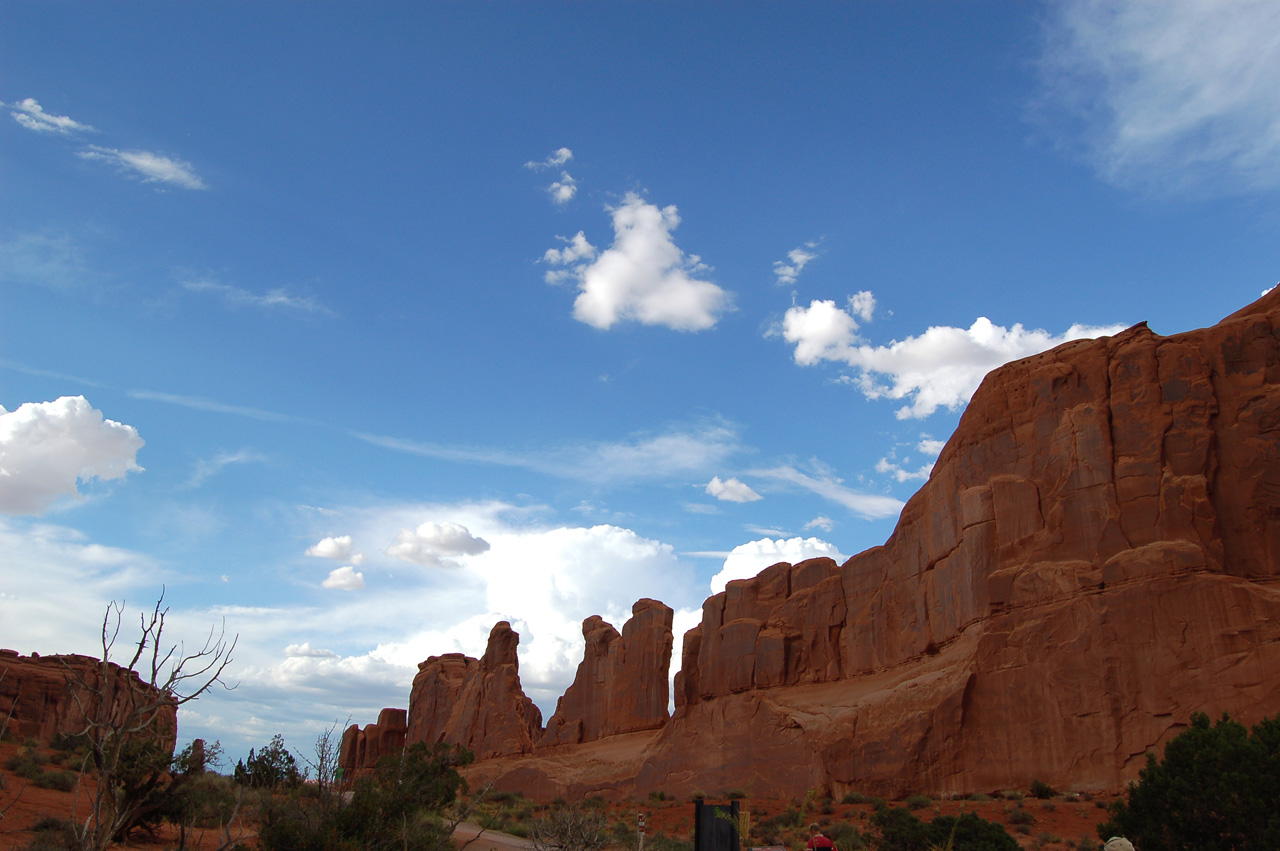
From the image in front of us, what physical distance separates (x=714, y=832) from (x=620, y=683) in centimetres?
5831

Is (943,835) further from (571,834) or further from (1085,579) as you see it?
(1085,579)

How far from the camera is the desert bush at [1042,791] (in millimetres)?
28453

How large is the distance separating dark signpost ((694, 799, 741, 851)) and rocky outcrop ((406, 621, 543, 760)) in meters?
65.3

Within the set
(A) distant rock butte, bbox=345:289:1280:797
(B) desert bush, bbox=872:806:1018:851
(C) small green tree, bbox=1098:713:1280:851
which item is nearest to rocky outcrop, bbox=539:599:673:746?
(A) distant rock butte, bbox=345:289:1280:797

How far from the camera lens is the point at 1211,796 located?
1497 cm

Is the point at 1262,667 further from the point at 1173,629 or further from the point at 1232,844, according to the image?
the point at 1232,844

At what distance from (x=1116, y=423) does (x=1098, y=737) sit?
12082 millimetres

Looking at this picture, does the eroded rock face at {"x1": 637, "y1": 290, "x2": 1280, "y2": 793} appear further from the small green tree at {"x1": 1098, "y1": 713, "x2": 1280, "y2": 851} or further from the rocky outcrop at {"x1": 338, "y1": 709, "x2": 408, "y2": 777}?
the rocky outcrop at {"x1": 338, "y1": 709, "x2": 408, "y2": 777}

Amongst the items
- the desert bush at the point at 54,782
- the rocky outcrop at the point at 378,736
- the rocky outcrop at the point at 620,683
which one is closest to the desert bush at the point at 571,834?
the desert bush at the point at 54,782

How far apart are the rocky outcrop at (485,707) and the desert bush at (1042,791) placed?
4883cm

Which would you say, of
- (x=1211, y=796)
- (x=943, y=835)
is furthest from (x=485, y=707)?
(x=1211, y=796)

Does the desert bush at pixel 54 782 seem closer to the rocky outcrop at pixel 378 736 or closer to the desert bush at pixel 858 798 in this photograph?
the desert bush at pixel 858 798

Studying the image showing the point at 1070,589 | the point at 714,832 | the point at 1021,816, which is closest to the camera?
the point at 714,832

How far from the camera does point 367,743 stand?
316 feet
